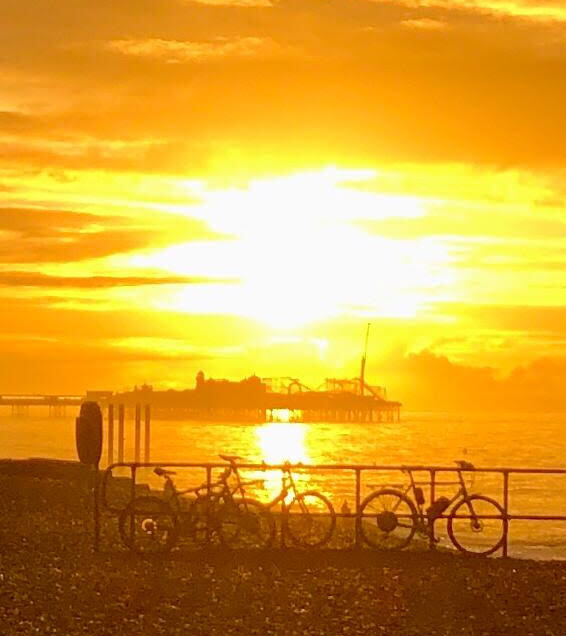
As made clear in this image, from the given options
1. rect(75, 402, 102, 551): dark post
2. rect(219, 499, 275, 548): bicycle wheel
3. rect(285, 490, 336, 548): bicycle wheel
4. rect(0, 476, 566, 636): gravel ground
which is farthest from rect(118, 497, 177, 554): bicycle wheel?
rect(75, 402, 102, 551): dark post

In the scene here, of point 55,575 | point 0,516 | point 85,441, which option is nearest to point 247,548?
point 55,575

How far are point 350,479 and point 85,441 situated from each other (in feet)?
216

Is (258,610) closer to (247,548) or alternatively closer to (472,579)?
(472,579)

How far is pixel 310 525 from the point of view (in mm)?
21578

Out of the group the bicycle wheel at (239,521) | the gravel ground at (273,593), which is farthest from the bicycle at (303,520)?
the gravel ground at (273,593)

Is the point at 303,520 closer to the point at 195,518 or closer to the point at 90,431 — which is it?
the point at 195,518

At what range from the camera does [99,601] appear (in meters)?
15.3

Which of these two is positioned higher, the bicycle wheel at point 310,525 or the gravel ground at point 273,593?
the bicycle wheel at point 310,525

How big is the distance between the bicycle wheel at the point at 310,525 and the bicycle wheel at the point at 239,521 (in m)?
0.32

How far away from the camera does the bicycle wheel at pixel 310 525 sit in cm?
2014

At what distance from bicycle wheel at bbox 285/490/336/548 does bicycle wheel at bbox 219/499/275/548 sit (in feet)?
1.06

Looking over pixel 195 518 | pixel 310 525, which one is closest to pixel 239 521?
pixel 195 518

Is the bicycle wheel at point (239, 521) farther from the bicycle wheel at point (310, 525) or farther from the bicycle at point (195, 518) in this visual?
the bicycle wheel at point (310, 525)

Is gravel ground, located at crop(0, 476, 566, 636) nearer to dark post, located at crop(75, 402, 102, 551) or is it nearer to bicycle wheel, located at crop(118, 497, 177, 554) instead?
bicycle wheel, located at crop(118, 497, 177, 554)
